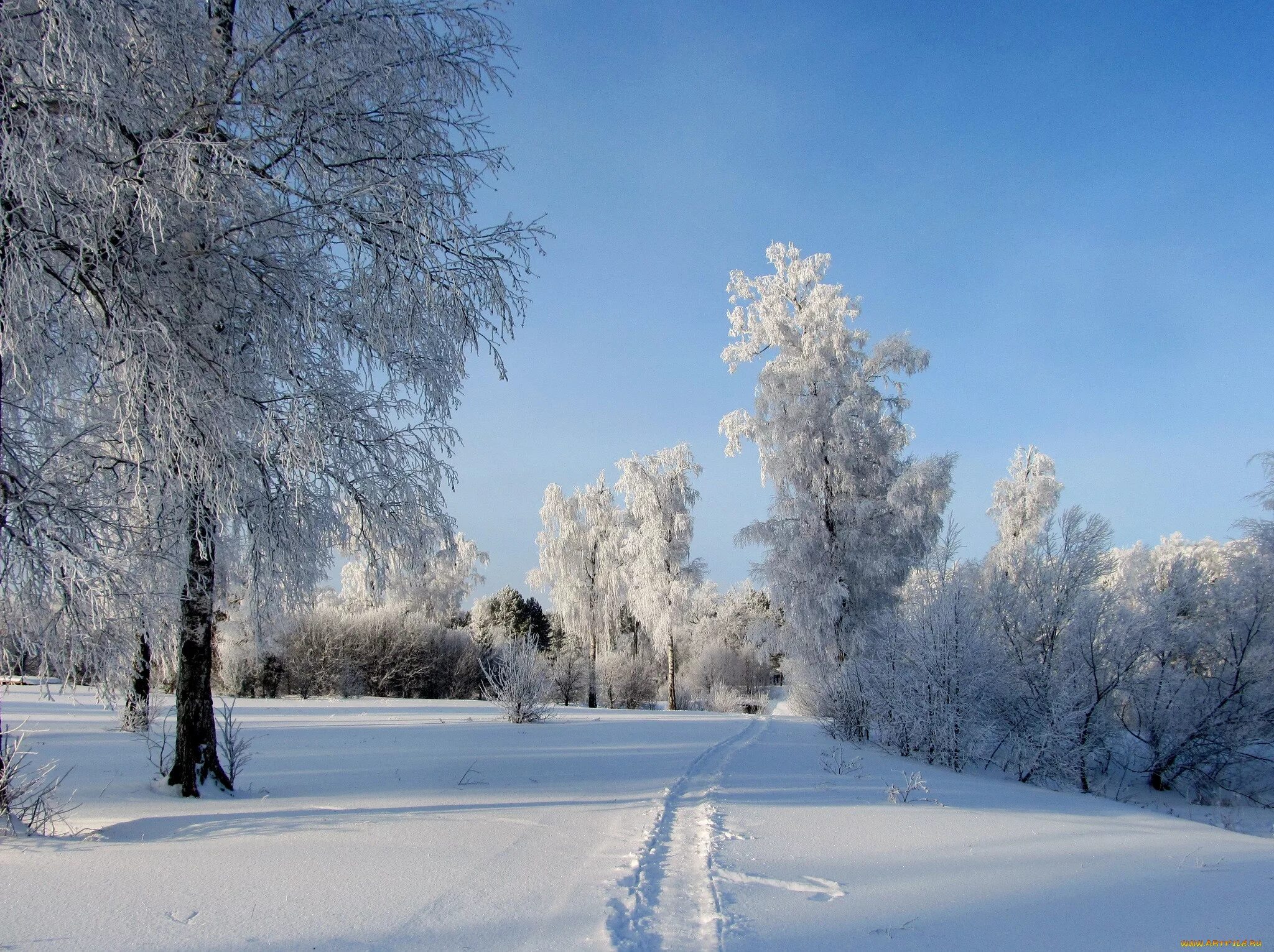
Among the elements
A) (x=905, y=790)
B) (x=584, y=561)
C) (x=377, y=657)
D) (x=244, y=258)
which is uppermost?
(x=244, y=258)

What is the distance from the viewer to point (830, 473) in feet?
60.3

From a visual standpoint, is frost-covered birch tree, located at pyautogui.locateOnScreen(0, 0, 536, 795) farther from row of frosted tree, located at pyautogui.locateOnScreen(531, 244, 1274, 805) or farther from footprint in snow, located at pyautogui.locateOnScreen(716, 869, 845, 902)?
row of frosted tree, located at pyautogui.locateOnScreen(531, 244, 1274, 805)

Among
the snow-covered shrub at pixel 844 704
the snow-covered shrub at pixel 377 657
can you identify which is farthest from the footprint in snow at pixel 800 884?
the snow-covered shrub at pixel 377 657

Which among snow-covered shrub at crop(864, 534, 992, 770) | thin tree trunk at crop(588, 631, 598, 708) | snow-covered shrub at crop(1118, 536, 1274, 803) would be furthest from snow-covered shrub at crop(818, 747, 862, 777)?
thin tree trunk at crop(588, 631, 598, 708)

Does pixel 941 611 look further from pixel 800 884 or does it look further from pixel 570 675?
pixel 570 675

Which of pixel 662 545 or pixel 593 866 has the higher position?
pixel 662 545

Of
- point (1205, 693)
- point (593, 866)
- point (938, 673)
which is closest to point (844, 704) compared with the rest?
point (938, 673)

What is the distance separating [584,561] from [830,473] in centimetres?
1241

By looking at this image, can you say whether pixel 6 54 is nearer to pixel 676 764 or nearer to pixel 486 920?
pixel 486 920

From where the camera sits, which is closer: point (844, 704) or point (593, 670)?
point (844, 704)

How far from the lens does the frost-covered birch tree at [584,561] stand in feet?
91.1

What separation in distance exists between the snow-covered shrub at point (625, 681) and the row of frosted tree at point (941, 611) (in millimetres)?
2195

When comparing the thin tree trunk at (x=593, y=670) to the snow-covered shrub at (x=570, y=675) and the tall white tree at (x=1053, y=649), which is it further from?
the tall white tree at (x=1053, y=649)

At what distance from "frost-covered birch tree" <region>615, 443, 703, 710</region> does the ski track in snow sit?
749 inches
